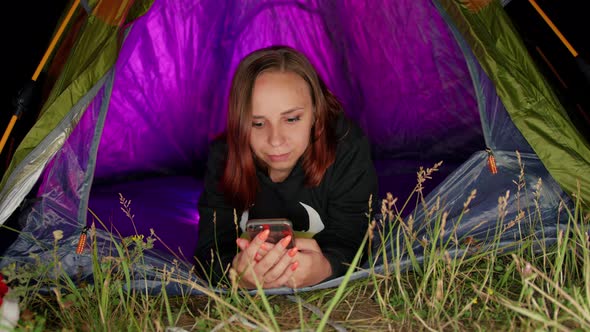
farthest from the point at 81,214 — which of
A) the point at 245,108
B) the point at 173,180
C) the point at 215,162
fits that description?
the point at 173,180

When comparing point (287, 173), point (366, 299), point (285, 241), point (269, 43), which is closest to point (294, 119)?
point (287, 173)

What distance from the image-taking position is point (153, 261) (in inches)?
58.2

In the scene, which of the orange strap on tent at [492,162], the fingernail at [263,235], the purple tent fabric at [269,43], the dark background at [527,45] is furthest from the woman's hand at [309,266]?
the dark background at [527,45]

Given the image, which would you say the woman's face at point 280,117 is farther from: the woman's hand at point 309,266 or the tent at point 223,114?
the tent at point 223,114

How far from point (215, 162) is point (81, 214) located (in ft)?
1.30

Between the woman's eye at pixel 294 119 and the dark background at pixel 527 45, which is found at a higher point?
the dark background at pixel 527 45

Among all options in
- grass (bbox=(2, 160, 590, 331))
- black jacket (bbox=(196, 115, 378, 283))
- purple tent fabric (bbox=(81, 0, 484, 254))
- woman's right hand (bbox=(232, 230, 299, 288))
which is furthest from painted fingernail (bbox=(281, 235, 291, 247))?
purple tent fabric (bbox=(81, 0, 484, 254))

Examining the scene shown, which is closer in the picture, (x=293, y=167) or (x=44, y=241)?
(x=44, y=241)

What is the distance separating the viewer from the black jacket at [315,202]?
5.15 ft

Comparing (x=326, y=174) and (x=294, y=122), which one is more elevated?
(x=294, y=122)

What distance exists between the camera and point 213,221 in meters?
1.58

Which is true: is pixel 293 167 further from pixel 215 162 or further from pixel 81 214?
pixel 81 214

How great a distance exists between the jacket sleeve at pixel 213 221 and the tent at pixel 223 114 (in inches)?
3.5

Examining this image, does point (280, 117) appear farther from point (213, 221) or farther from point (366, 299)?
Answer: point (366, 299)
